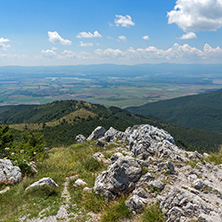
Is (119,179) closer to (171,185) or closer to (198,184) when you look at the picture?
(171,185)

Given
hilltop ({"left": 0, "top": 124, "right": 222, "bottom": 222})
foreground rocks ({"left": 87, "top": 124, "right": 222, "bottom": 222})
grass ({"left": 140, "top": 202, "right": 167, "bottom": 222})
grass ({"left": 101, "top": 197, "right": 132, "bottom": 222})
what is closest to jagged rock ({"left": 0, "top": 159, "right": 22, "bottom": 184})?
hilltop ({"left": 0, "top": 124, "right": 222, "bottom": 222})

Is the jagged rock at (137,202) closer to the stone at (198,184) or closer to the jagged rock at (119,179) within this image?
the jagged rock at (119,179)

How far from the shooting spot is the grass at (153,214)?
8883 millimetres

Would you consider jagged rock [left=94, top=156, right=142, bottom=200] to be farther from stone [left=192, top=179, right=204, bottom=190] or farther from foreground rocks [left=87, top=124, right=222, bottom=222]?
stone [left=192, top=179, right=204, bottom=190]

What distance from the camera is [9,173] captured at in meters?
14.6

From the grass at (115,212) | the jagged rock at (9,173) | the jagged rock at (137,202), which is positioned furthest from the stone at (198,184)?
the jagged rock at (9,173)

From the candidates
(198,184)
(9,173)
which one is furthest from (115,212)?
(9,173)

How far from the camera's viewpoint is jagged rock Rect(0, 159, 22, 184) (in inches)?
558

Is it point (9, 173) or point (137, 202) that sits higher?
point (137, 202)

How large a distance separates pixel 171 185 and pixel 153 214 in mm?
2547

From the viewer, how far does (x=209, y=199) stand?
930cm

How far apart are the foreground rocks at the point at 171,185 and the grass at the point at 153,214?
29 centimetres

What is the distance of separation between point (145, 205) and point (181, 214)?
2138 millimetres

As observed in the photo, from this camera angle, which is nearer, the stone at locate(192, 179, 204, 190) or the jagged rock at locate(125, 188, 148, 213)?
the jagged rock at locate(125, 188, 148, 213)
